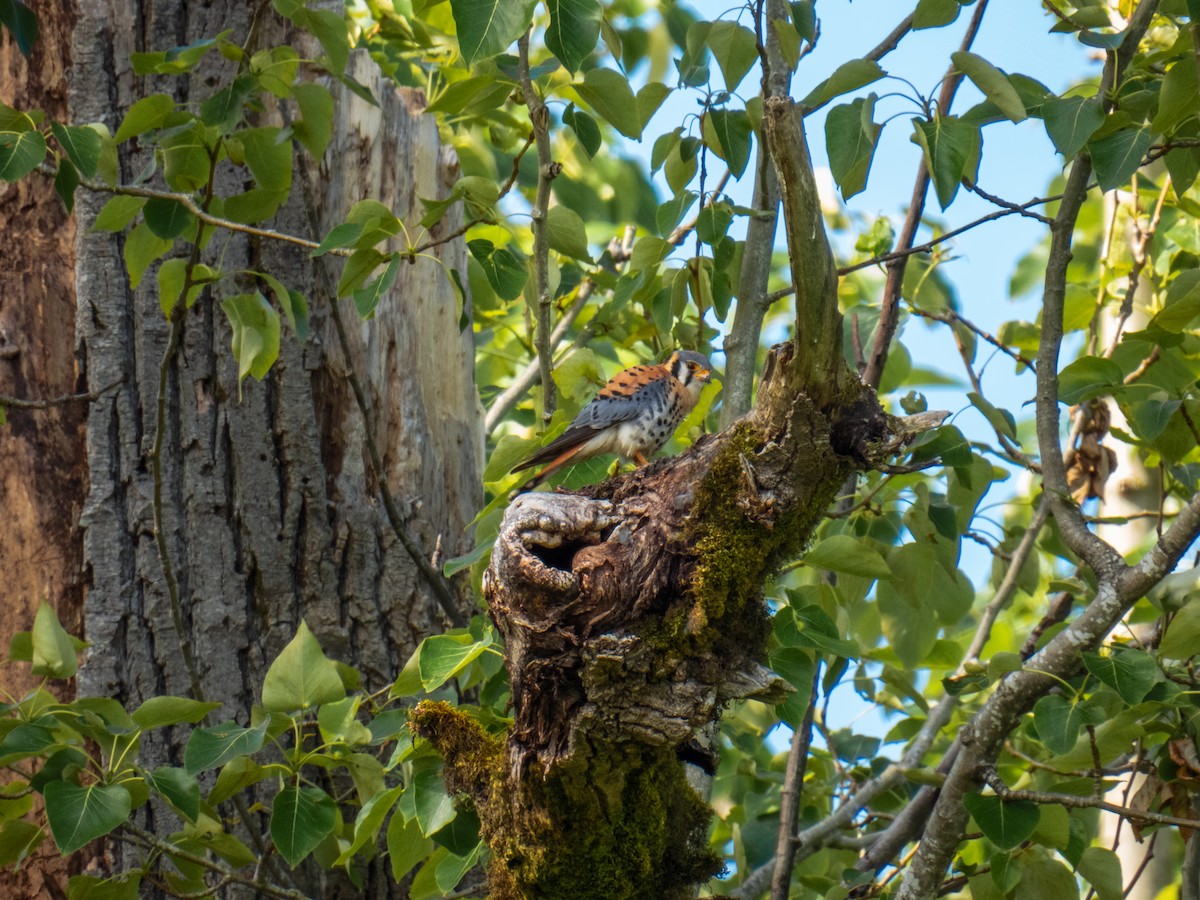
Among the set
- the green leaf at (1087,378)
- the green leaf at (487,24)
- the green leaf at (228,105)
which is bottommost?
the green leaf at (1087,378)

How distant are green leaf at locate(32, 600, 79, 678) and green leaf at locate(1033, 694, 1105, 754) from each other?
198cm

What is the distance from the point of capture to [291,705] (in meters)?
2.29

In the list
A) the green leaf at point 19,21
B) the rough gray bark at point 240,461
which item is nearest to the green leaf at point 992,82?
the rough gray bark at point 240,461

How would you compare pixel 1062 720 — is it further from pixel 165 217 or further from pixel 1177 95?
pixel 165 217

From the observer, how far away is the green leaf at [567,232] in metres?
2.77

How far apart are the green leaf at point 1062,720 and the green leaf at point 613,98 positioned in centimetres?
152

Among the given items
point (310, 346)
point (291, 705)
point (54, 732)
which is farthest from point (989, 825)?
point (310, 346)

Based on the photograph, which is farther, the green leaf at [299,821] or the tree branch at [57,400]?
the tree branch at [57,400]

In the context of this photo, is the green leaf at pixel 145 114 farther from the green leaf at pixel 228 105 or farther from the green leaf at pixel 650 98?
the green leaf at pixel 650 98

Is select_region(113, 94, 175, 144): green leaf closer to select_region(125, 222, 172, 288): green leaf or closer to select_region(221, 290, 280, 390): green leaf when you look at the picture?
select_region(125, 222, 172, 288): green leaf

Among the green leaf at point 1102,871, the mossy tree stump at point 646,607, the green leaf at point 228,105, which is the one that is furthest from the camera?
the green leaf at point 228,105

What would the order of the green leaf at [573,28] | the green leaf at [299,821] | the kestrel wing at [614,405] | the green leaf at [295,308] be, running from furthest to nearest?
1. the kestrel wing at [614,405]
2. the green leaf at [295,308]
3. the green leaf at [299,821]
4. the green leaf at [573,28]

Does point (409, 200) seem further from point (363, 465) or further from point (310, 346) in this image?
point (363, 465)

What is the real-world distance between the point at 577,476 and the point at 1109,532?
304 centimetres
